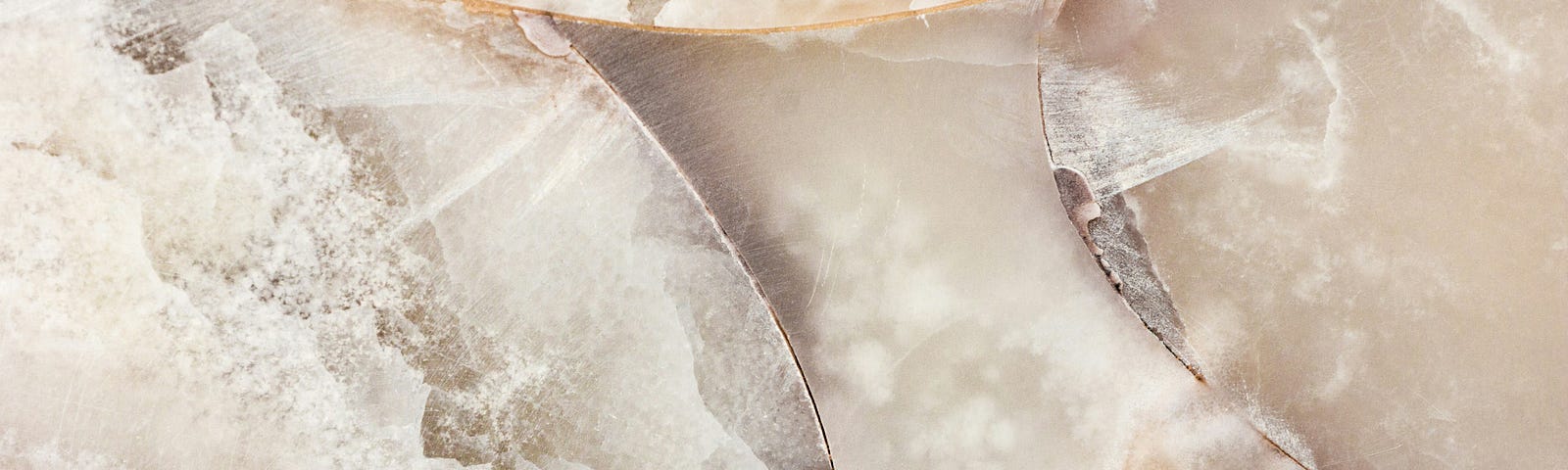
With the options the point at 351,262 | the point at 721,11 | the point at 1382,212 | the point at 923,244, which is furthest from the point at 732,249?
the point at 1382,212

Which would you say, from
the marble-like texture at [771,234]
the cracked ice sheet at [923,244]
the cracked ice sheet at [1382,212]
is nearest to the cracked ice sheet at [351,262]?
the marble-like texture at [771,234]

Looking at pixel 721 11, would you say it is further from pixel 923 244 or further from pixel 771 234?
pixel 923 244

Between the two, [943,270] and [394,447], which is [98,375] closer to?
[394,447]

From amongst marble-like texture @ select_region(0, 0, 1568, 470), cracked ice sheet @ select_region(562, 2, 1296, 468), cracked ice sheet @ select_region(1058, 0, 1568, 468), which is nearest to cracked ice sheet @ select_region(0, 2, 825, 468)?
marble-like texture @ select_region(0, 0, 1568, 470)

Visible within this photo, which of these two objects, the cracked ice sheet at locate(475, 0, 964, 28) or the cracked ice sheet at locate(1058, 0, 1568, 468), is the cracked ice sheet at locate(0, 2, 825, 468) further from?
the cracked ice sheet at locate(1058, 0, 1568, 468)

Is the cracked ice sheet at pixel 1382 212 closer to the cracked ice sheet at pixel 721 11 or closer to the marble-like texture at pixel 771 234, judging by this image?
the marble-like texture at pixel 771 234

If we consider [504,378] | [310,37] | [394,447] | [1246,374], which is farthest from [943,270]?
[310,37]

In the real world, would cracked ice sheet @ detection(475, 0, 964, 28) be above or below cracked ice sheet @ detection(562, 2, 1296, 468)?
above
